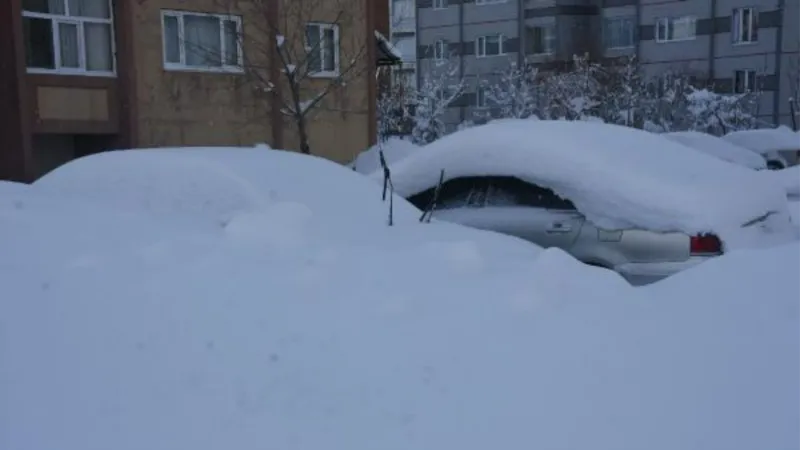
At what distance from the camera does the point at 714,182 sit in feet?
19.5

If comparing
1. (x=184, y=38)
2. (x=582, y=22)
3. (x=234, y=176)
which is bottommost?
(x=234, y=176)

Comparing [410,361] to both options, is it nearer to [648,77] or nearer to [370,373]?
[370,373]

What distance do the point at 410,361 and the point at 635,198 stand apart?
3273mm

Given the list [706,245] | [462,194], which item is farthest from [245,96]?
[706,245]

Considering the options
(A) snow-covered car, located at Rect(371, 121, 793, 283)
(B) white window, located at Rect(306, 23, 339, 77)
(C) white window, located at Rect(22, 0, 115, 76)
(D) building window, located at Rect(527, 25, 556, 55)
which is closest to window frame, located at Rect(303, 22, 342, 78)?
(B) white window, located at Rect(306, 23, 339, 77)

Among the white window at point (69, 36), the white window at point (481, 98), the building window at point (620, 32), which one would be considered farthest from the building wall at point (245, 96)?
the white window at point (481, 98)

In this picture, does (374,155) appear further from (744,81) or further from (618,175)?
(744,81)

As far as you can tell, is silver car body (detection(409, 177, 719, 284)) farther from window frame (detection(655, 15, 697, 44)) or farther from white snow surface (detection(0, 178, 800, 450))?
window frame (detection(655, 15, 697, 44))

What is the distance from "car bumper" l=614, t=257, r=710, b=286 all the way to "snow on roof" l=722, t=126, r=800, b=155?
51.0 feet

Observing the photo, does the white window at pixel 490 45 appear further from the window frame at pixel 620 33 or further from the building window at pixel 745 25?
the building window at pixel 745 25

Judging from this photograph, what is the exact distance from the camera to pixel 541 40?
37.4m

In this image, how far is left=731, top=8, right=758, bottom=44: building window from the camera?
1257 inches

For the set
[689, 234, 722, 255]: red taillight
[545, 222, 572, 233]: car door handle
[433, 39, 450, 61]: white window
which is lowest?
[689, 234, 722, 255]: red taillight

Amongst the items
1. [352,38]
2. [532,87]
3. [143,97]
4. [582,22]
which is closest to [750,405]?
[143,97]
